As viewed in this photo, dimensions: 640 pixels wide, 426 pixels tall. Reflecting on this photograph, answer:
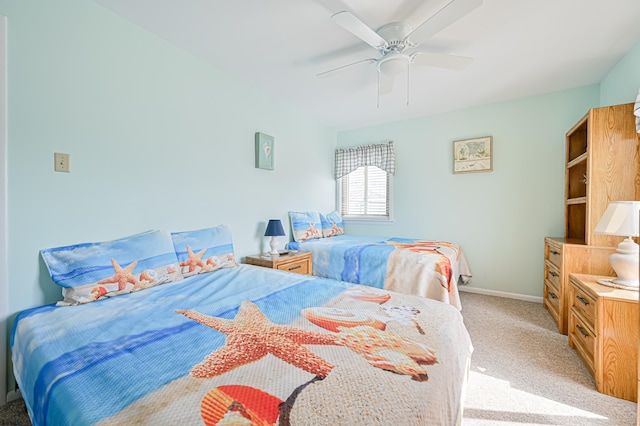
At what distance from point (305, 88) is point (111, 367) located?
2988 millimetres

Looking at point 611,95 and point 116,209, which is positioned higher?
point 611,95

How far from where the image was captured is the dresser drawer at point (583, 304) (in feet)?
5.84

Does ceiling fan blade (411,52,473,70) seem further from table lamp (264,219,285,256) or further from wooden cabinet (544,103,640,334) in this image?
table lamp (264,219,285,256)

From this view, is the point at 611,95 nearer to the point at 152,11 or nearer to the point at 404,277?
the point at 404,277

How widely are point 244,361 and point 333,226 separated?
3.34m

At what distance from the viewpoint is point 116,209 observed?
195 centimetres

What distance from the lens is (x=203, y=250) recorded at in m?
2.28

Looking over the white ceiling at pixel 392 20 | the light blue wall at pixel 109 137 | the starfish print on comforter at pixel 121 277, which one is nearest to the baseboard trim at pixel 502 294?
the white ceiling at pixel 392 20

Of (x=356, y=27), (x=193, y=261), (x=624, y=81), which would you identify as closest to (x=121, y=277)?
(x=193, y=261)

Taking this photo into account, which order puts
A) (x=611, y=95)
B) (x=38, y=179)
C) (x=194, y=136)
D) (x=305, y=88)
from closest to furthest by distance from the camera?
1. (x=38, y=179)
2. (x=194, y=136)
3. (x=611, y=95)
4. (x=305, y=88)

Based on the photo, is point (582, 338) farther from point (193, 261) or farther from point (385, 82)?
point (193, 261)

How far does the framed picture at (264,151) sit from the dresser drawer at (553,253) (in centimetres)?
300

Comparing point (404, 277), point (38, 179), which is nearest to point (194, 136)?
point (38, 179)

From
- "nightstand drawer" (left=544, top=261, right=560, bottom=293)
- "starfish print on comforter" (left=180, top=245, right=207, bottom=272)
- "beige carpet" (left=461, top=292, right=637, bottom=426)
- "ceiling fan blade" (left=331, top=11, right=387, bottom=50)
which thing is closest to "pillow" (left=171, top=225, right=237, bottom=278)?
"starfish print on comforter" (left=180, top=245, right=207, bottom=272)
